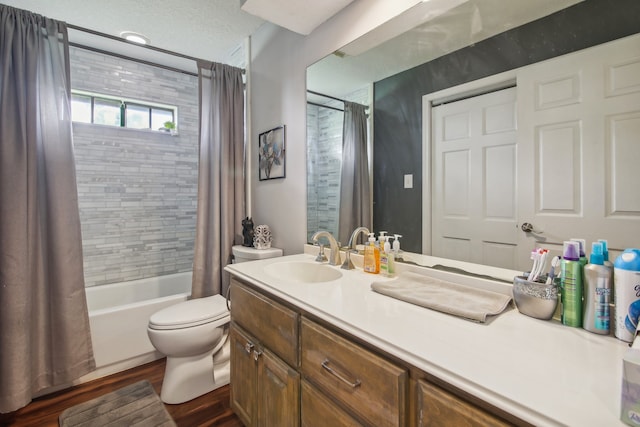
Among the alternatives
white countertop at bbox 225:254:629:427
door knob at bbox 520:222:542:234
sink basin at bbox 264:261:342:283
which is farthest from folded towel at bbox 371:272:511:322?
sink basin at bbox 264:261:342:283

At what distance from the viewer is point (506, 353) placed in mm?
667

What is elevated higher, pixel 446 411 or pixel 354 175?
pixel 354 175

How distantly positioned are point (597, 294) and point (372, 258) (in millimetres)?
796

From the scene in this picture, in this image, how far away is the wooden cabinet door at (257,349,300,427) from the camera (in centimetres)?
107

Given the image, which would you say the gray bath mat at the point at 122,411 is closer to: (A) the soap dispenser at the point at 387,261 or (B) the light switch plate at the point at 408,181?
(A) the soap dispenser at the point at 387,261

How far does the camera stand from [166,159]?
300 centimetres

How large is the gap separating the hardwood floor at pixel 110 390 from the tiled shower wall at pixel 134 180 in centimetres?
106

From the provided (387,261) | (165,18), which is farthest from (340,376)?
(165,18)

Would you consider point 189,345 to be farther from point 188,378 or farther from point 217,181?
point 217,181

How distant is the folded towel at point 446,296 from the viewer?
874 mm

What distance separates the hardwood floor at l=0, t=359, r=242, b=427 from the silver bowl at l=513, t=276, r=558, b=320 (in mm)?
1560

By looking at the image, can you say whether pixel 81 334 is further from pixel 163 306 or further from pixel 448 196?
pixel 448 196

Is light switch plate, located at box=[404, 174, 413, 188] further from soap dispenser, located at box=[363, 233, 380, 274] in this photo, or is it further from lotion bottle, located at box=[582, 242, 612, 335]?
lotion bottle, located at box=[582, 242, 612, 335]

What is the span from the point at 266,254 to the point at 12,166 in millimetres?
1536
